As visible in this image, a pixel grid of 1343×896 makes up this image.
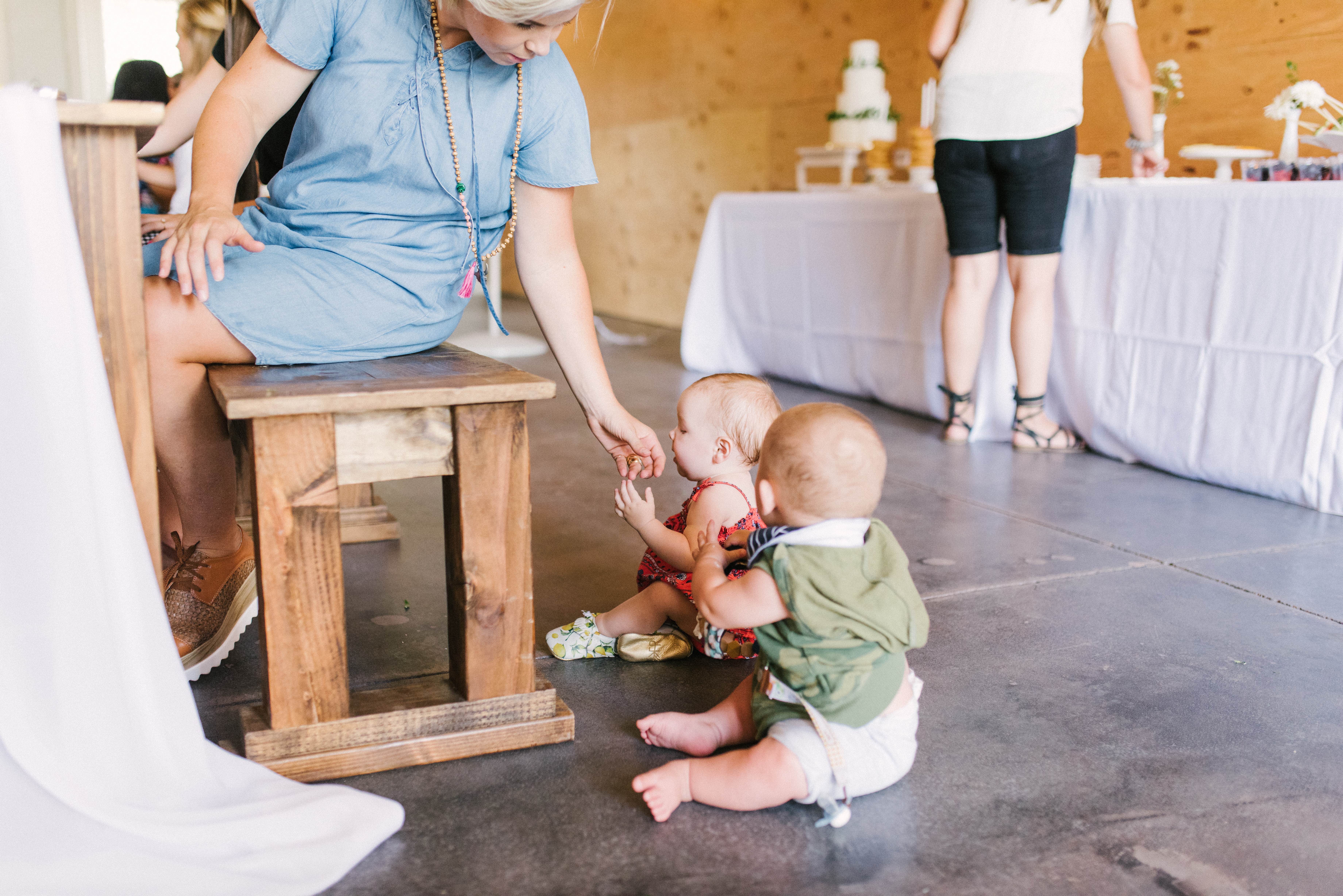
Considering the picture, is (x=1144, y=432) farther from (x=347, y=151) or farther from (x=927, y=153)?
(x=347, y=151)

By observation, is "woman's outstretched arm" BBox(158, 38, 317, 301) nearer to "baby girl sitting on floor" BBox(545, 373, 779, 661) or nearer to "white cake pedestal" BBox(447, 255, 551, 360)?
"baby girl sitting on floor" BBox(545, 373, 779, 661)

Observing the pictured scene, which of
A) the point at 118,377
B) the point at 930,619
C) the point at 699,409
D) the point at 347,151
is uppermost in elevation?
the point at 347,151

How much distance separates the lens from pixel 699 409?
1449mm

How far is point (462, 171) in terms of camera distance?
1331mm

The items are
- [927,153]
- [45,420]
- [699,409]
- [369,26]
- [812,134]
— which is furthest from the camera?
[812,134]

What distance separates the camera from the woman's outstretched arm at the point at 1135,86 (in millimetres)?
2742

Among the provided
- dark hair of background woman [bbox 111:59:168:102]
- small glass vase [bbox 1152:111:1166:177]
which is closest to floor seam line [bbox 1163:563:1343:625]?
small glass vase [bbox 1152:111:1166:177]

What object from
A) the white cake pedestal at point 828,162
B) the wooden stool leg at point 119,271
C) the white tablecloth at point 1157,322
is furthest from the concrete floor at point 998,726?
the white cake pedestal at point 828,162

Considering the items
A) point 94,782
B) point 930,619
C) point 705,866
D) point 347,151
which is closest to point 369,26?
point 347,151

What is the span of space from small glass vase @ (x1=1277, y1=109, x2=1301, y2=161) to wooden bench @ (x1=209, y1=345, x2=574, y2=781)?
2.11m

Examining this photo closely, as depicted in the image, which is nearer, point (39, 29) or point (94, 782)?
point (94, 782)

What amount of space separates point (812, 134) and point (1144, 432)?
2.91 m

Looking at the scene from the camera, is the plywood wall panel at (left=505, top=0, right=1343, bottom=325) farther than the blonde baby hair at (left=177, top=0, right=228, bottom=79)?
Yes

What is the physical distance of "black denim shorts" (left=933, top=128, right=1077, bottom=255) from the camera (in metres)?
2.68
